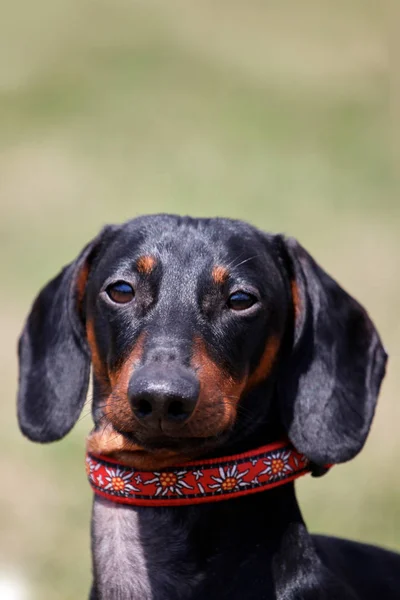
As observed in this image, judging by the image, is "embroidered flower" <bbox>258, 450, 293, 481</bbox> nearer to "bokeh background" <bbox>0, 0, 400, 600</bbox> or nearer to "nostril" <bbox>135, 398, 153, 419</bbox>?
"nostril" <bbox>135, 398, 153, 419</bbox>

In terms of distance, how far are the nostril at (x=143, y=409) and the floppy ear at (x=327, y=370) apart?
61cm

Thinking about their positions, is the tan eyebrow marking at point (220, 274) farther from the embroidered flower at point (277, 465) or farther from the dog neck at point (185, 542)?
the dog neck at point (185, 542)

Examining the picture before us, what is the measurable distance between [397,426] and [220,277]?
5814 mm

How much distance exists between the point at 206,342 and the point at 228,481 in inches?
16.4

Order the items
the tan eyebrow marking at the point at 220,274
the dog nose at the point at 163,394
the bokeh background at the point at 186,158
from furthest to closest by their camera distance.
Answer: the bokeh background at the point at 186,158 < the tan eyebrow marking at the point at 220,274 < the dog nose at the point at 163,394

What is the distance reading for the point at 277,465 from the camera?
3.66 metres

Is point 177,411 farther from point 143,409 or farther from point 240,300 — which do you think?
point 240,300

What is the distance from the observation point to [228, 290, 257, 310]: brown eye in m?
3.70

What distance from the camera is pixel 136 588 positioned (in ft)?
11.8

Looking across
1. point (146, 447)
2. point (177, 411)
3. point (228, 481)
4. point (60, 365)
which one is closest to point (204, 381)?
point (177, 411)

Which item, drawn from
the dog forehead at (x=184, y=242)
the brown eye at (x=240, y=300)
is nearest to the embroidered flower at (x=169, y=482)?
the brown eye at (x=240, y=300)

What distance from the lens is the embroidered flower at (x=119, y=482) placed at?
362 centimetres

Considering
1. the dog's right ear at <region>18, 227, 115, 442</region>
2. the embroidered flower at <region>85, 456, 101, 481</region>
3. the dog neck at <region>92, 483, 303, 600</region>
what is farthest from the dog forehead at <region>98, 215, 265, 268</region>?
the dog neck at <region>92, 483, 303, 600</region>

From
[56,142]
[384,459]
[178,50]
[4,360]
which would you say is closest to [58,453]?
[4,360]
